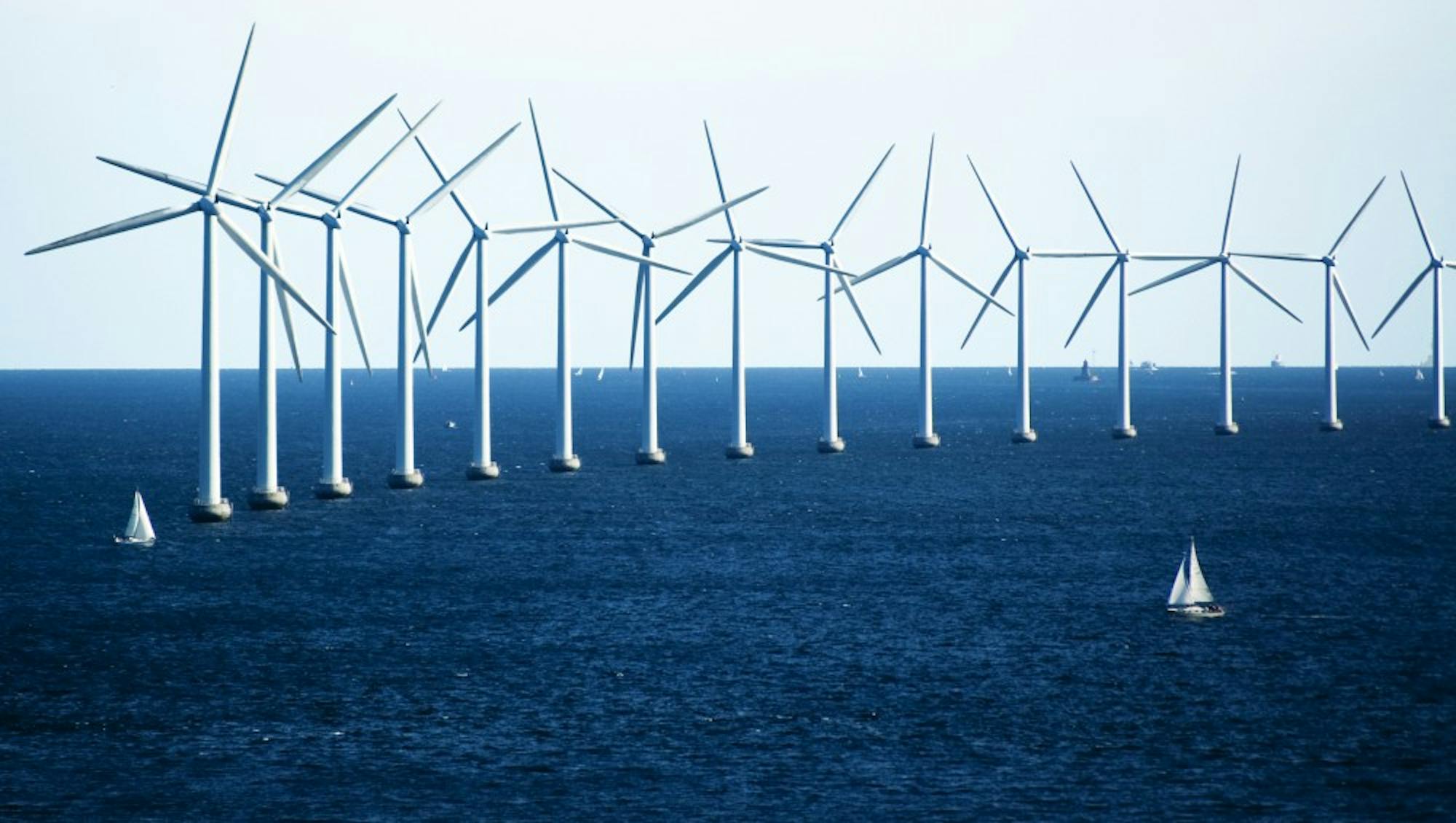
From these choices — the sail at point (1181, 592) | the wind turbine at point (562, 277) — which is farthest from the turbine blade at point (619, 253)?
the sail at point (1181, 592)

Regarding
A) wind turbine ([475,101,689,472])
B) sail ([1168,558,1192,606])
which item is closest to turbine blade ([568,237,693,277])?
wind turbine ([475,101,689,472])

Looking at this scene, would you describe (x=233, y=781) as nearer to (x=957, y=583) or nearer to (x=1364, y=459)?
(x=957, y=583)

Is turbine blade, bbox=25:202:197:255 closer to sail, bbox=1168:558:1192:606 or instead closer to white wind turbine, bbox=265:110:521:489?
white wind turbine, bbox=265:110:521:489

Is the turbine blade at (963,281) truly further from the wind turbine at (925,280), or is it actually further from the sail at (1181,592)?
the sail at (1181,592)

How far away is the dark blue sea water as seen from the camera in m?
47.9

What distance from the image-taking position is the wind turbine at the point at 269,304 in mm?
98688

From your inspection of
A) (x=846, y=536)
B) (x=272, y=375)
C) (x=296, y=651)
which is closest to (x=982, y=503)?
(x=846, y=536)

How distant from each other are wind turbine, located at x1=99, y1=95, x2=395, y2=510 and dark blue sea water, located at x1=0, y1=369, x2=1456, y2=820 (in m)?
4.32

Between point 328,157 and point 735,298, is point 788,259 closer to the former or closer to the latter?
point 735,298

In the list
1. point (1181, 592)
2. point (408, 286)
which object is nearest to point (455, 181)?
point (408, 286)

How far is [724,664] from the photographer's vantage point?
65.6 metres

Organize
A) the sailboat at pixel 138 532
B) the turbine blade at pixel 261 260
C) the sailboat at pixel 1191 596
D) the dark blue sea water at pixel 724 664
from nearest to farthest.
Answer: the dark blue sea water at pixel 724 664, the sailboat at pixel 1191 596, the turbine blade at pixel 261 260, the sailboat at pixel 138 532

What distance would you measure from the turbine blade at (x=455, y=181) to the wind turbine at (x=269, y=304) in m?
9.19

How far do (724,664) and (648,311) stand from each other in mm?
85389
